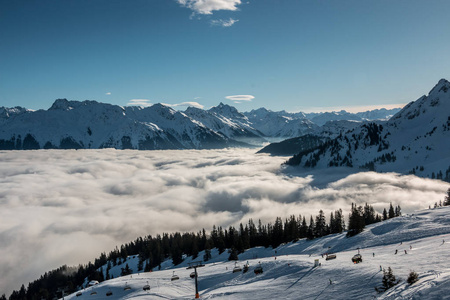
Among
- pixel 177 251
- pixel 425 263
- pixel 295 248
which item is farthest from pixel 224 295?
pixel 177 251

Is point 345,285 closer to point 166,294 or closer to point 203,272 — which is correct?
point 166,294

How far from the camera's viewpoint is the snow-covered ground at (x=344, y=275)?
45.3 m

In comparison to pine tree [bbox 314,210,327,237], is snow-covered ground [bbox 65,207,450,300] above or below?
above

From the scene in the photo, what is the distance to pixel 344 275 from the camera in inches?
2157

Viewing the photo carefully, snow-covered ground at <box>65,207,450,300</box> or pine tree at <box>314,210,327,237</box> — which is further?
pine tree at <box>314,210,327,237</box>

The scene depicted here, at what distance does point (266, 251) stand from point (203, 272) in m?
57.7

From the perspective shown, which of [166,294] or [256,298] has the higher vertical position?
[256,298]

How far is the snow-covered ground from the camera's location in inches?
1784

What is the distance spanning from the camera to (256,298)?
56438 mm

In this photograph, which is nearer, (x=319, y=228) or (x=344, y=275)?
(x=344, y=275)

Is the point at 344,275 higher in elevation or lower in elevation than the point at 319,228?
higher

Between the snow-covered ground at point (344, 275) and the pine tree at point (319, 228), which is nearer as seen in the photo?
the snow-covered ground at point (344, 275)

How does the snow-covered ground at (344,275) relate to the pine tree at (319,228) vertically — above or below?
above

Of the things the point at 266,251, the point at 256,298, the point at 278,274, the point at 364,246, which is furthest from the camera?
the point at 266,251
